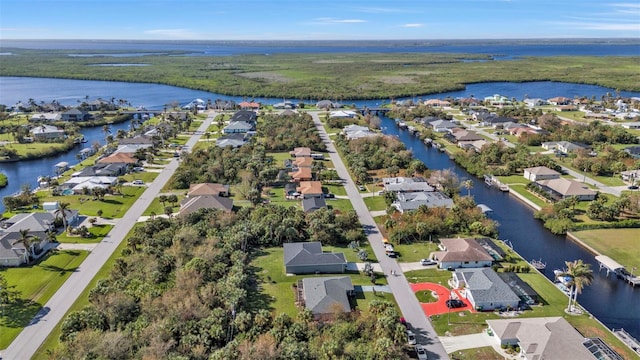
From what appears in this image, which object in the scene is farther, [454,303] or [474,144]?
[474,144]

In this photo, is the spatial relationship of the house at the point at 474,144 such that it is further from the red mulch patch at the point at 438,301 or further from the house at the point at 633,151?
the red mulch patch at the point at 438,301

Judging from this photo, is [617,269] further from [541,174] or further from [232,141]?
[232,141]

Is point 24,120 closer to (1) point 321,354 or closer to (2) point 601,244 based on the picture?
(1) point 321,354

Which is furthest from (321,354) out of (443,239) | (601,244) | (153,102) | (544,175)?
(153,102)

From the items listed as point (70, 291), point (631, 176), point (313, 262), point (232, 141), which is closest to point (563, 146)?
point (631, 176)

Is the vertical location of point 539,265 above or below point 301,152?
below

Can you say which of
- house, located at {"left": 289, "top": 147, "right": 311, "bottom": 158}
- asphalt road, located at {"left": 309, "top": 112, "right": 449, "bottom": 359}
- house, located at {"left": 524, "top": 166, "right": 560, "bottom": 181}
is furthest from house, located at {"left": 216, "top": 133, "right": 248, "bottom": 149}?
house, located at {"left": 524, "top": 166, "right": 560, "bottom": 181}

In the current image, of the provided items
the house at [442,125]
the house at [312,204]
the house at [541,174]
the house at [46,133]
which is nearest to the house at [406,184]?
the house at [312,204]

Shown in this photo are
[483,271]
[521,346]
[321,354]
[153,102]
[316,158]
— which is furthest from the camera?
[153,102]
